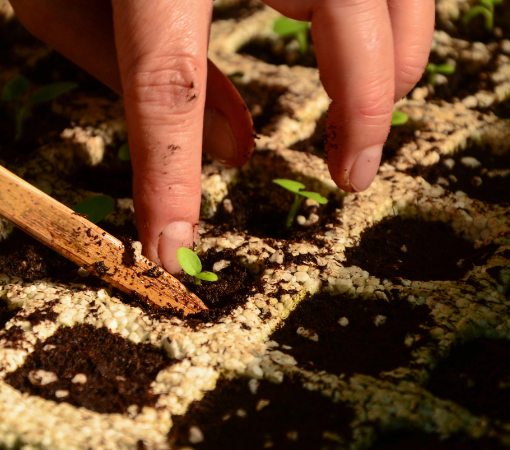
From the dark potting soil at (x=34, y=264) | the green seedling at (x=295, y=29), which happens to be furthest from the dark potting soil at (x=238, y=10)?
the dark potting soil at (x=34, y=264)

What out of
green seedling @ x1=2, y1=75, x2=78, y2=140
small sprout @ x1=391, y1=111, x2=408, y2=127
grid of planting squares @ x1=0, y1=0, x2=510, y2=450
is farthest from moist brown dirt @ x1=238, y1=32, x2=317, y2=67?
green seedling @ x1=2, y1=75, x2=78, y2=140

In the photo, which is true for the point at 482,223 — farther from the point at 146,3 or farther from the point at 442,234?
the point at 146,3

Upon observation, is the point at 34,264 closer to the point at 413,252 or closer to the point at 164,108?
the point at 164,108

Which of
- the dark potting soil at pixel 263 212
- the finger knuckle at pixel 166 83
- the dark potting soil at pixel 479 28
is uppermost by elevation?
the finger knuckle at pixel 166 83

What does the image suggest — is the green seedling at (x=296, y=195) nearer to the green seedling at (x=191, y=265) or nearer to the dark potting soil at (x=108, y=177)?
the green seedling at (x=191, y=265)

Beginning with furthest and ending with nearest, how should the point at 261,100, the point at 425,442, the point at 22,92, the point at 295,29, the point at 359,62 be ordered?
the point at 295,29, the point at 261,100, the point at 22,92, the point at 359,62, the point at 425,442

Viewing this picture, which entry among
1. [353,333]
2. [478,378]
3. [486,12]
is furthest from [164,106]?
[486,12]

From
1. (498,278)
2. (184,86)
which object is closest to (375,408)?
(498,278)
